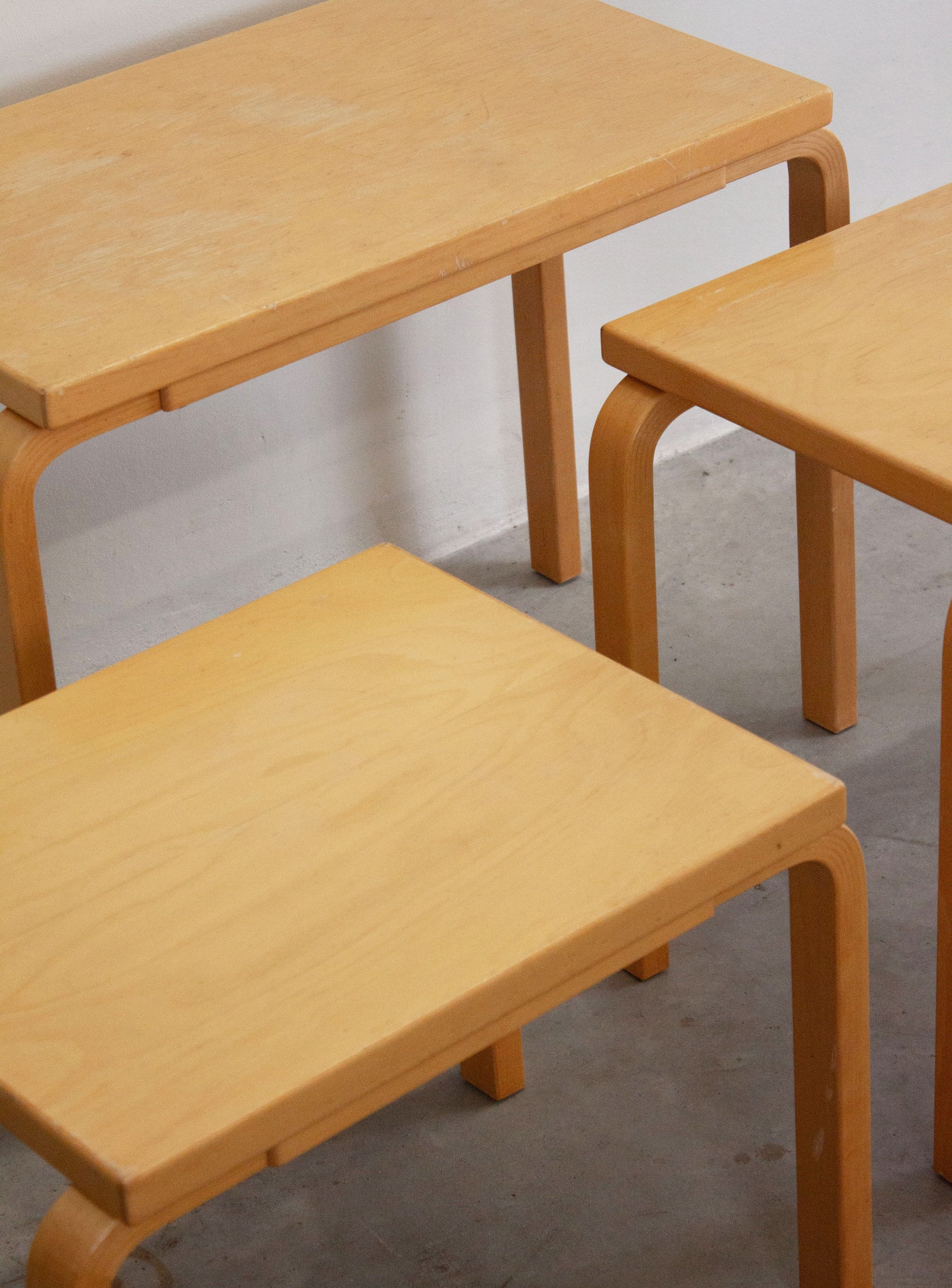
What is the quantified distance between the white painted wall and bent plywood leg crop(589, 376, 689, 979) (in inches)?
24.9

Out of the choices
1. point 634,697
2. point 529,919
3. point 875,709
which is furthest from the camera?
point 875,709

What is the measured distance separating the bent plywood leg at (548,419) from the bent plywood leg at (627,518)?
60cm

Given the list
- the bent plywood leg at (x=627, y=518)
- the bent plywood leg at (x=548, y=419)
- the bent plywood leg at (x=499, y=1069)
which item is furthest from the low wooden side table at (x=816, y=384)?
the bent plywood leg at (x=548, y=419)

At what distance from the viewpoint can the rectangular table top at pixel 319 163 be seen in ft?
3.98

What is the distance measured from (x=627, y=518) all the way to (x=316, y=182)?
37cm

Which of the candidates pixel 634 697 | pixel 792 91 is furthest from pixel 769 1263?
pixel 792 91

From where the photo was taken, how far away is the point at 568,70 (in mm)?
1521

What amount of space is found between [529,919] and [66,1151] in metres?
0.25

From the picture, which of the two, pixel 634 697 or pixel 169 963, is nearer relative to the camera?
pixel 169 963

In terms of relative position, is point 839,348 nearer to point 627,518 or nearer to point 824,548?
point 627,518

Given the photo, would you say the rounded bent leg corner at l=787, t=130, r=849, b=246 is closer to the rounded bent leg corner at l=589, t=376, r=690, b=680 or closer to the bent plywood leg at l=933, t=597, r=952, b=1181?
the rounded bent leg corner at l=589, t=376, r=690, b=680

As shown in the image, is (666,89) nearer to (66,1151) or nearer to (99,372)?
(99,372)

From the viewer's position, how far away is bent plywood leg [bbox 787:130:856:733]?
1.49 m

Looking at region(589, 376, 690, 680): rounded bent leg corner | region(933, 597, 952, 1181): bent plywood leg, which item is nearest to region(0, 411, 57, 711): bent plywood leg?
region(589, 376, 690, 680): rounded bent leg corner
